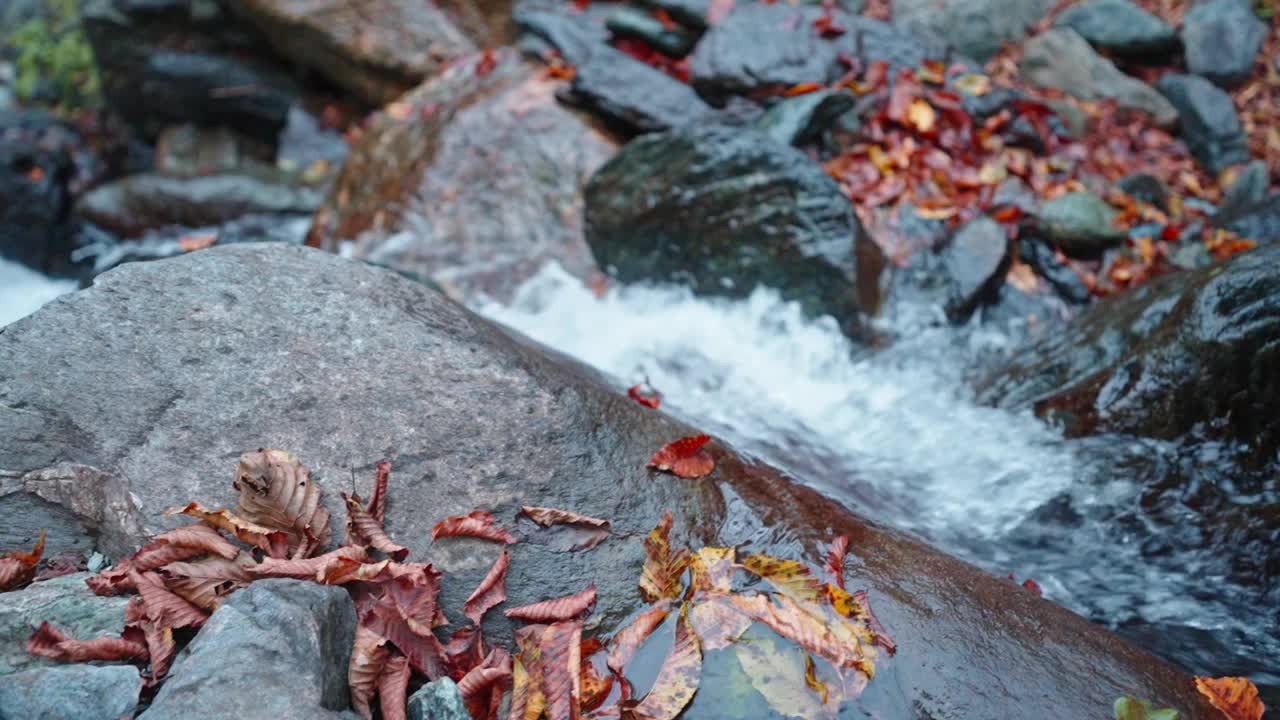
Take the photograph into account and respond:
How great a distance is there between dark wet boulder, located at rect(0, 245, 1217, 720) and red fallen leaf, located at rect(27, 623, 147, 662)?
0.36 metres

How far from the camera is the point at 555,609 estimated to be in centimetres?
228

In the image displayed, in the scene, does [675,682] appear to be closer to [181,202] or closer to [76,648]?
[76,648]

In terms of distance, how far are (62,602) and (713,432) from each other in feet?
6.98

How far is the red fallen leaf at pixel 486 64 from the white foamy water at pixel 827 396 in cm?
245

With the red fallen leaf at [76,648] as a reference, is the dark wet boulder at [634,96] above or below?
below

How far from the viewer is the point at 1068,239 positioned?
5.33 meters

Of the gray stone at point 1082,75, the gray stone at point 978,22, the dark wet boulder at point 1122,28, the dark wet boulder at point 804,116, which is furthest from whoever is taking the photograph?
the gray stone at point 978,22

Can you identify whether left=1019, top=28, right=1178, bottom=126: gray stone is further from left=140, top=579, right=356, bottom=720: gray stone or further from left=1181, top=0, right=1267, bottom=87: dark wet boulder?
left=140, top=579, right=356, bottom=720: gray stone

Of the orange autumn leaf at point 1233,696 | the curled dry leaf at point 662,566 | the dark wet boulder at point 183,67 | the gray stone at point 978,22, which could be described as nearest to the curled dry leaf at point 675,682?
the curled dry leaf at point 662,566

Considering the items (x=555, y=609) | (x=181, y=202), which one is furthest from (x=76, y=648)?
(x=181, y=202)

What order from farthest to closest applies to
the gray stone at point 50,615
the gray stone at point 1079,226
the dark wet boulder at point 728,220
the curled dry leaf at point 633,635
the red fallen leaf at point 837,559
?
the gray stone at point 1079,226 → the dark wet boulder at point 728,220 → the red fallen leaf at point 837,559 → the curled dry leaf at point 633,635 → the gray stone at point 50,615

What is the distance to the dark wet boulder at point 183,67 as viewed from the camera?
8586 mm

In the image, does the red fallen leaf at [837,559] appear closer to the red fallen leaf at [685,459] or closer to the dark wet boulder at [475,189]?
the red fallen leaf at [685,459]

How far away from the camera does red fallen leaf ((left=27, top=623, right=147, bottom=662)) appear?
190 cm
